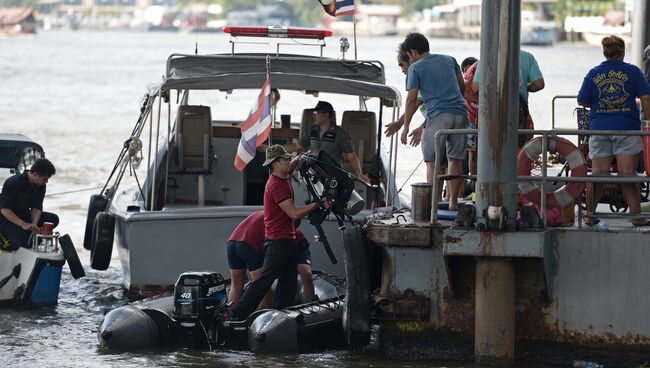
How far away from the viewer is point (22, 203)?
608 inches

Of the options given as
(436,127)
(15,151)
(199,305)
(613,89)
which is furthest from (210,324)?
(15,151)

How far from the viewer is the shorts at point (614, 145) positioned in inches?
497

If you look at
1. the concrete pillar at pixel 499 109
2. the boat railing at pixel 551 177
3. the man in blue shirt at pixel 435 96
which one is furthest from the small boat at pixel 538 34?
the concrete pillar at pixel 499 109

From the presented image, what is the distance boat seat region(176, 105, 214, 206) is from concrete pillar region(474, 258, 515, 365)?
18.1ft

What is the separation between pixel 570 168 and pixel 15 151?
294 inches

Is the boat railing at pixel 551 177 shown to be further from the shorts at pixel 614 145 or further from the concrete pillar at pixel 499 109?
the shorts at pixel 614 145

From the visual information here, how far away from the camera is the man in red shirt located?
12945 mm

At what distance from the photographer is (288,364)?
41.7 ft

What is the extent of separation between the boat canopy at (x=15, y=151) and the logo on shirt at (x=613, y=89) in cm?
715

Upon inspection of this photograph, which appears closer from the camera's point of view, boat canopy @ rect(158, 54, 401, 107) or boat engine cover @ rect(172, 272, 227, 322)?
boat engine cover @ rect(172, 272, 227, 322)

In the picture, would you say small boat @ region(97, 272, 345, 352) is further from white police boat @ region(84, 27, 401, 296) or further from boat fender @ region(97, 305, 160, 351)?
white police boat @ region(84, 27, 401, 296)

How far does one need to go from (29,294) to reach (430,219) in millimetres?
4861

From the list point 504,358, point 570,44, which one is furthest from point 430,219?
point 570,44

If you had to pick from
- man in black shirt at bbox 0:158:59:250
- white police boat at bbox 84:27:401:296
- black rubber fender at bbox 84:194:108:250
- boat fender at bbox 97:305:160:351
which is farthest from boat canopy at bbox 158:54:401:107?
boat fender at bbox 97:305:160:351
